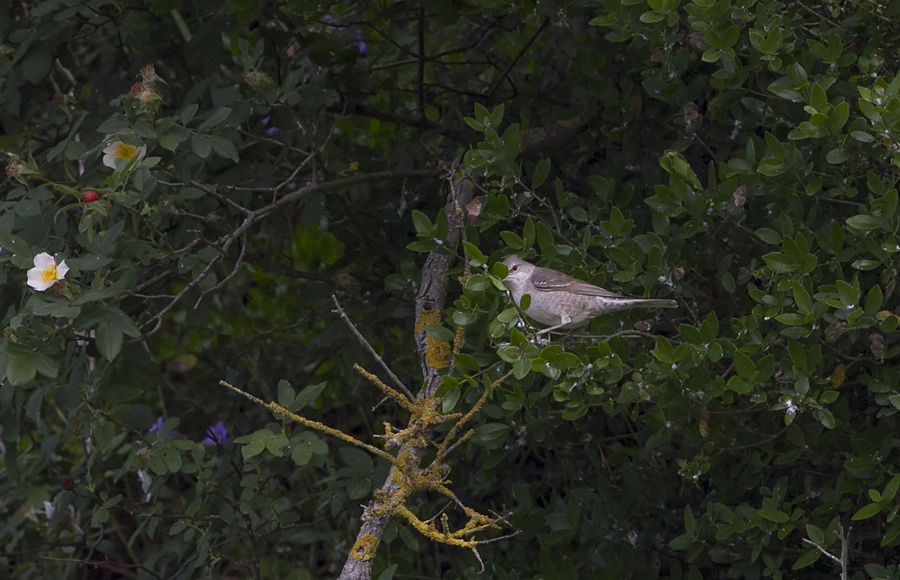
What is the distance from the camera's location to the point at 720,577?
11.6 feet

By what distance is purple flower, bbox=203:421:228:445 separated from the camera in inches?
164

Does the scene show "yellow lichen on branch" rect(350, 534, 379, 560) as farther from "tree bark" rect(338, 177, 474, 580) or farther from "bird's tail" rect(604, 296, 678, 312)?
"bird's tail" rect(604, 296, 678, 312)

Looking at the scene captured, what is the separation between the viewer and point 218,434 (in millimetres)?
4492

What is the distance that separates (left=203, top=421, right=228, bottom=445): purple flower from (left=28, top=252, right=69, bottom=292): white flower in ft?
4.83

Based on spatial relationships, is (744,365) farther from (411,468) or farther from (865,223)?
(411,468)

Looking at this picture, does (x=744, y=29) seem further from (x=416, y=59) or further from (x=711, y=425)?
(x=416, y=59)

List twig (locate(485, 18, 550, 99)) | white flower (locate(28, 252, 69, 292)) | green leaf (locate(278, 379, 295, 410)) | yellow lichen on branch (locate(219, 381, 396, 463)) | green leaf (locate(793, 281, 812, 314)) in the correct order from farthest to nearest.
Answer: twig (locate(485, 18, 550, 99)) < green leaf (locate(278, 379, 295, 410)) < white flower (locate(28, 252, 69, 292)) < yellow lichen on branch (locate(219, 381, 396, 463)) < green leaf (locate(793, 281, 812, 314))

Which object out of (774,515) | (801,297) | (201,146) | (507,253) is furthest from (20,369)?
(774,515)

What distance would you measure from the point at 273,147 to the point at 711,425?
7.19 ft

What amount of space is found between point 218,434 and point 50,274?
1.86 meters

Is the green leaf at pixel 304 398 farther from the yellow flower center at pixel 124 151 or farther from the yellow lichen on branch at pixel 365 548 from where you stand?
the yellow flower center at pixel 124 151

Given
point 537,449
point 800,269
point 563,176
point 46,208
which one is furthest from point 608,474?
point 46,208

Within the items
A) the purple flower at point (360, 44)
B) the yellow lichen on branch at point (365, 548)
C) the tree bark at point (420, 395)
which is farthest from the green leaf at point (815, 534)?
the purple flower at point (360, 44)

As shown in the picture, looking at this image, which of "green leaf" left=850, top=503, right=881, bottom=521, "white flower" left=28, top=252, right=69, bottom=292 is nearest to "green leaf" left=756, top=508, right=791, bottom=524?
"green leaf" left=850, top=503, right=881, bottom=521
